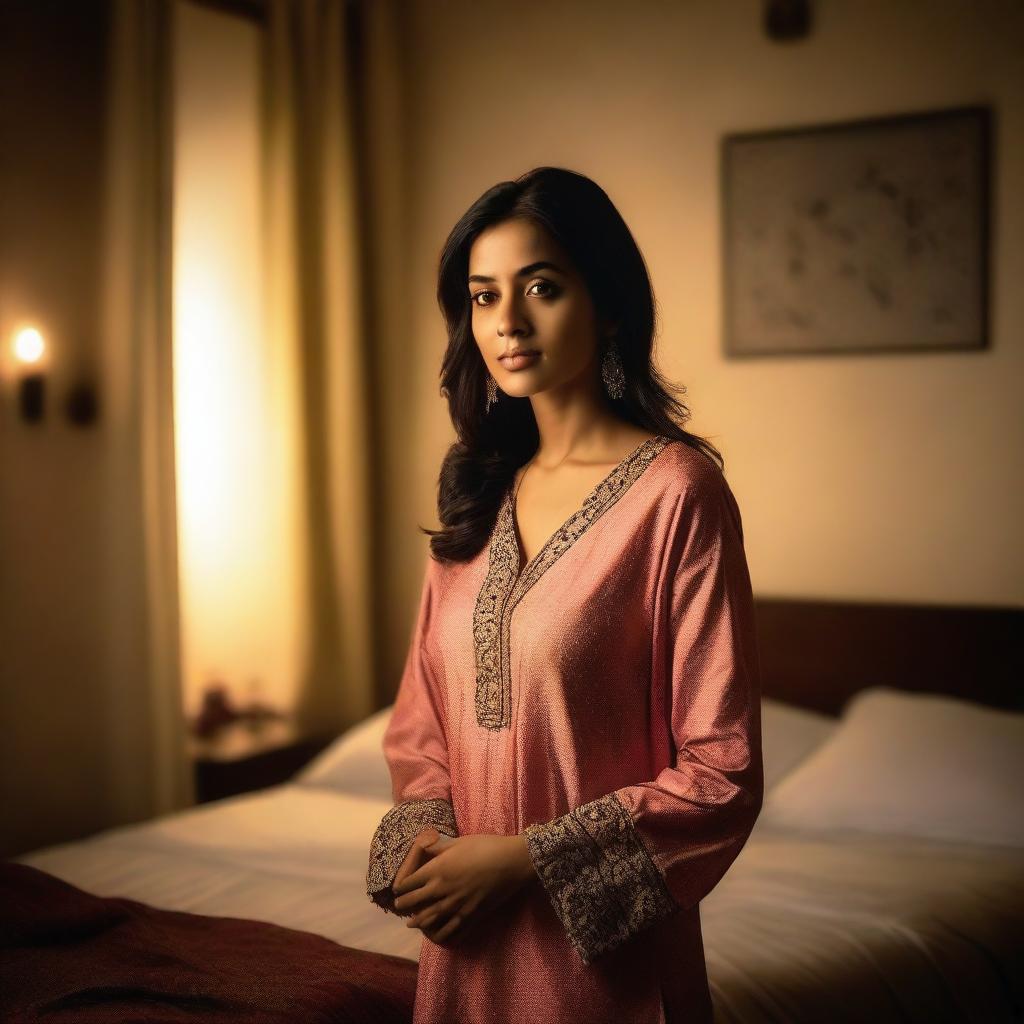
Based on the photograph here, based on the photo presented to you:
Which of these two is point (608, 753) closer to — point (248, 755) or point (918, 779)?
point (918, 779)

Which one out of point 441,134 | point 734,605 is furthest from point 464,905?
point 441,134

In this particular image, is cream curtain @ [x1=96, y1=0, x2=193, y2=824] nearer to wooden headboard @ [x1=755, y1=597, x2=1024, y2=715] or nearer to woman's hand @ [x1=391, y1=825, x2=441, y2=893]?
wooden headboard @ [x1=755, y1=597, x2=1024, y2=715]

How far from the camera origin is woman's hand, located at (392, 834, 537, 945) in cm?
108

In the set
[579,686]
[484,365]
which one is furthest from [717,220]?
[579,686]

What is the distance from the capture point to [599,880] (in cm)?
108

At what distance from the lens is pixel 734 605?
1.12m

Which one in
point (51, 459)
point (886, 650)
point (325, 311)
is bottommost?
point (886, 650)

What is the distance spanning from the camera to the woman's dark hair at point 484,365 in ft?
3.87

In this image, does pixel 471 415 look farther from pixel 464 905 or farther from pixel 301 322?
pixel 301 322

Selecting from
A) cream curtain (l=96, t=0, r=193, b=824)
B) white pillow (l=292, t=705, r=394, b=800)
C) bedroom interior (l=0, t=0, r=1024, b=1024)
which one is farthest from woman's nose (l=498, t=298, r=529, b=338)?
cream curtain (l=96, t=0, r=193, b=824)

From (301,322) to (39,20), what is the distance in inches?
40.5

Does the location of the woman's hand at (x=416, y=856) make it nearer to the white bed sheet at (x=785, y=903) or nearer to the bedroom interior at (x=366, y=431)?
the white bed sheet at (x=785, y=903)

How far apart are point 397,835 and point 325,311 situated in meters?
2.70

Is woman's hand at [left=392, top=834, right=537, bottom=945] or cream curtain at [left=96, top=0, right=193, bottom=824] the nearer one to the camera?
woman's hand at [left=392, top=834, right=537, bottom=945]
